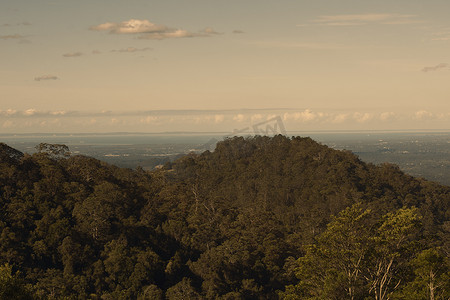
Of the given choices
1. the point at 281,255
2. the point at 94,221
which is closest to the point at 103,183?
the point at 94,221

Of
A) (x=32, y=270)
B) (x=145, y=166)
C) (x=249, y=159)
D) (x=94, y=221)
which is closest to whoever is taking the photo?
(x=32, y=270)

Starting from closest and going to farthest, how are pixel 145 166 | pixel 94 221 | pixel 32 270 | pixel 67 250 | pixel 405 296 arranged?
pixel 405 296, pixel 32 270, pixel 67 250, pixel 94 221, pixel 145 166

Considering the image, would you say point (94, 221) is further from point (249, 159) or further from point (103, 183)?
point (249, 159)

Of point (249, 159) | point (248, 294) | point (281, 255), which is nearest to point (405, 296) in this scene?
point (248, 294)

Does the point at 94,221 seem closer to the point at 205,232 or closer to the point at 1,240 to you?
the point at 1,240

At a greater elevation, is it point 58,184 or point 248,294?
point 58,184

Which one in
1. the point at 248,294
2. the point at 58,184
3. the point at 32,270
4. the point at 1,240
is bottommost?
the point at 248,294

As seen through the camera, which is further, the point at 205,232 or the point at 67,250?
the point at 205,232
